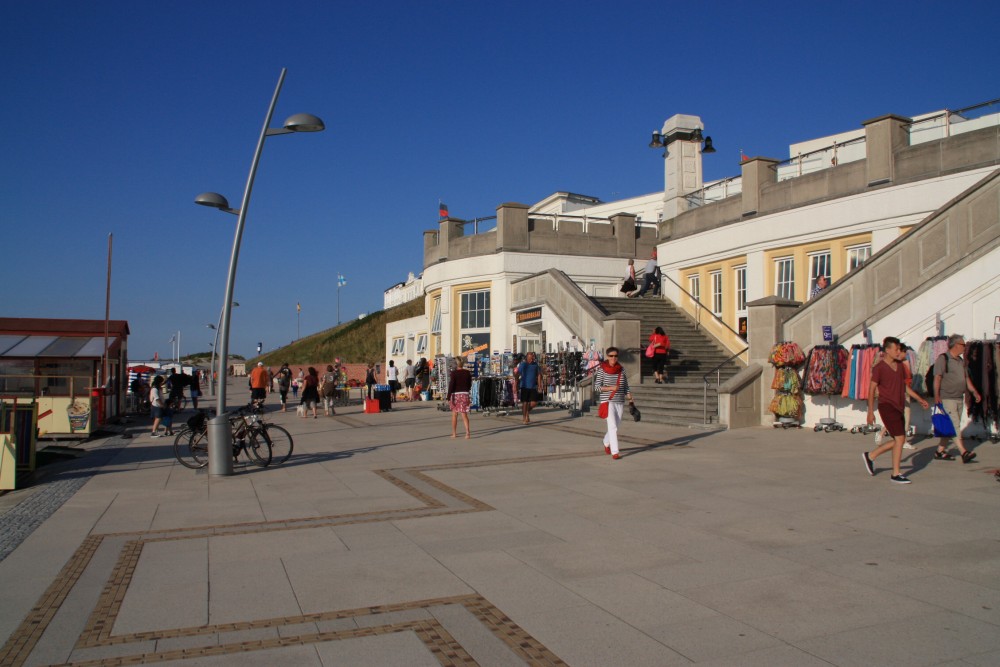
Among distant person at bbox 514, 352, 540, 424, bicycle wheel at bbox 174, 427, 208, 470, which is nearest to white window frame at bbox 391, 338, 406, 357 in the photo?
distant person at bbox 514, 352, 540, 424

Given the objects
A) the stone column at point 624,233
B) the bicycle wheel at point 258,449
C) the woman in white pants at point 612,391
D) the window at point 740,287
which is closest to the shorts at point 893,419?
the woman in white pants at point 612,391

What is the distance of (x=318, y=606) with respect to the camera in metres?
5.29

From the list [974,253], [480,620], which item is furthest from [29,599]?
[974,253]

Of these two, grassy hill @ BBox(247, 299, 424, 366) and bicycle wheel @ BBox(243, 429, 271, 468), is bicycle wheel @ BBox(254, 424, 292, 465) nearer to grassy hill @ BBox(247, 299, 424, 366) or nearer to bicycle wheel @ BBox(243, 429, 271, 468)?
bicycle wheel @ BBox(243, 429, 271, 468)

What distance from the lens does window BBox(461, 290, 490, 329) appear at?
29344 mm

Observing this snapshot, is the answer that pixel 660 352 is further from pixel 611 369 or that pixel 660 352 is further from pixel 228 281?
pixel 228 281

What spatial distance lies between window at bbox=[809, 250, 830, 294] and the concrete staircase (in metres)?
3.14

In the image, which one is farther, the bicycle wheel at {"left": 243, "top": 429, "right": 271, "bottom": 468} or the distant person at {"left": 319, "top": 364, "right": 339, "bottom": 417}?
the distant person at {"left": 319, "top": 364, "right": 339, "bottom": 417}

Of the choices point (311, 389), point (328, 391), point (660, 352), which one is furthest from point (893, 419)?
point (328, 391)

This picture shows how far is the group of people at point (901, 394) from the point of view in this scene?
943 cm

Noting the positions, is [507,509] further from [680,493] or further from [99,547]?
[99,547]

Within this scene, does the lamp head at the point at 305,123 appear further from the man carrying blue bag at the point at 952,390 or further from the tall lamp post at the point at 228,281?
the man carrying blue bag at the point at 952,390

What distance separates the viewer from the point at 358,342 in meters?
79.7

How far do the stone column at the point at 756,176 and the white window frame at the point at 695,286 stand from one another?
3198 millimetres
